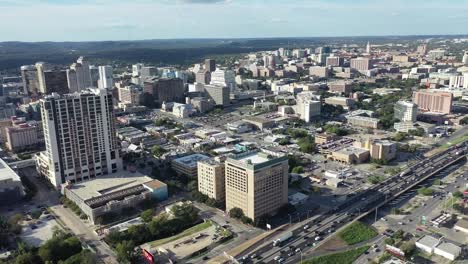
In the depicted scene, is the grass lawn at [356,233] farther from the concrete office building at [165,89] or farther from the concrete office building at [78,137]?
the concrete office building at [165,89]

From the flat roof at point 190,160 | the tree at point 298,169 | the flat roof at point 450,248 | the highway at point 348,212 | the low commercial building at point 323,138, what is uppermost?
the flat roof at point 190,160

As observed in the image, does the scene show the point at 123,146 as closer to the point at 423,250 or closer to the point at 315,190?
the point at 315,190

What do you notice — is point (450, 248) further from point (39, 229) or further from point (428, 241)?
point (39, 229)

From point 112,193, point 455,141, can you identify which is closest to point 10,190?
point 112,193

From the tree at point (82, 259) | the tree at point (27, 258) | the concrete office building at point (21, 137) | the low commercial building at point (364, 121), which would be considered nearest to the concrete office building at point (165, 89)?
the concrete office building at point (21, 137)

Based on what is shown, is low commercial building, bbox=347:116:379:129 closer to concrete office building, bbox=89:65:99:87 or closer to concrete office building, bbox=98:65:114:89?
concrete office building, bbox=98:65:114:89
